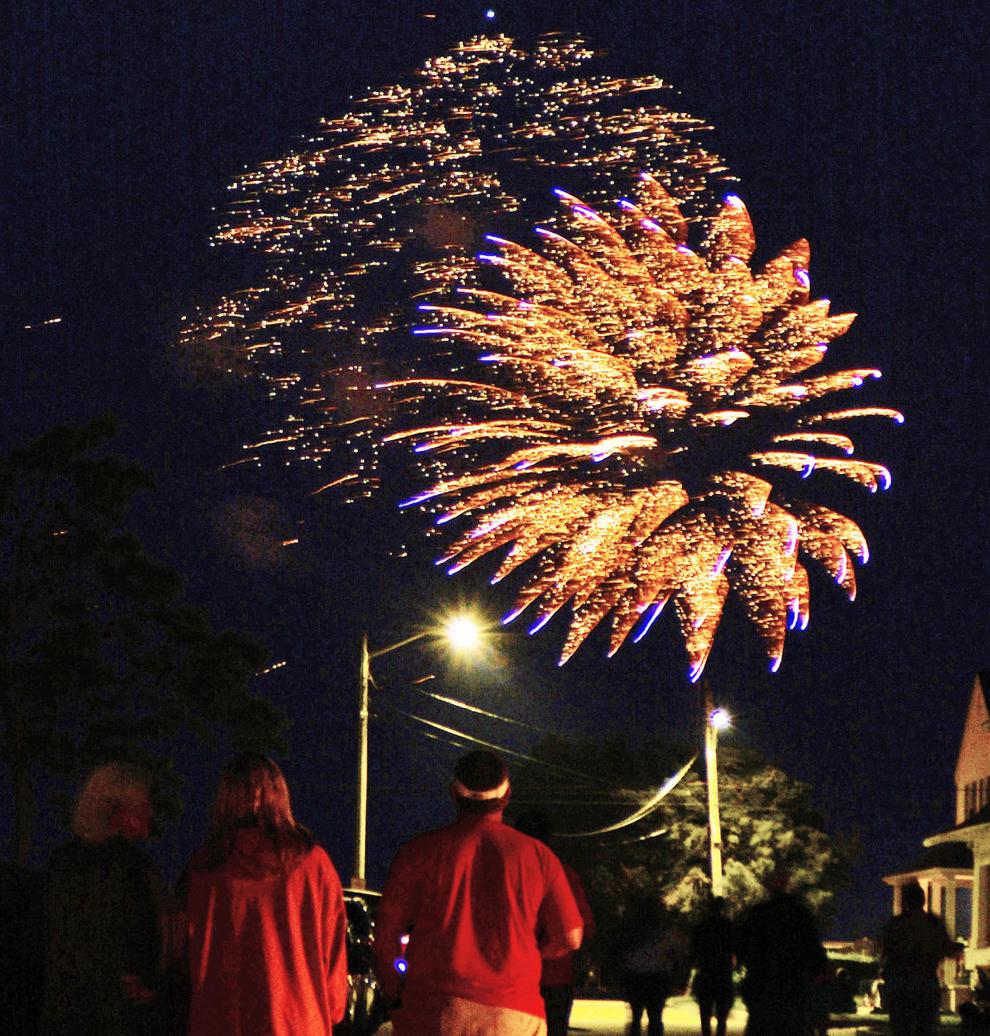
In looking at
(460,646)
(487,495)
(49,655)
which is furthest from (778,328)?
(49,655)

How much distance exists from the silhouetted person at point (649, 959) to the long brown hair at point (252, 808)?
10367mm

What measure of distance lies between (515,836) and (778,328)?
20.1 m

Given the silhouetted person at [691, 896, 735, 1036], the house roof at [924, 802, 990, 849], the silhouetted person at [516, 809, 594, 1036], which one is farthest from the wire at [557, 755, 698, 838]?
the silhouetted person at [516, 809, 594, 1036]

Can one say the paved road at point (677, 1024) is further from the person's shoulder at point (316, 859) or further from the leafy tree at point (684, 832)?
the person's shoulder at point (316, 859)

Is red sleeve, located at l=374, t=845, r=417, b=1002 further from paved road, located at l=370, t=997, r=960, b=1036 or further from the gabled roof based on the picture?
the gabled roof

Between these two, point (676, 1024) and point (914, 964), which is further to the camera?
point (676, 1024)

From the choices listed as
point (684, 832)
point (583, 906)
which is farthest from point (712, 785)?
point (583, 906)

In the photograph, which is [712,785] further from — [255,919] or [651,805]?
[255,919]

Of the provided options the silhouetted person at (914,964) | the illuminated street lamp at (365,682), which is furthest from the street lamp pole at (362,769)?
the silhouetted person at (914,964)

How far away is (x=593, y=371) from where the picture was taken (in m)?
26.1

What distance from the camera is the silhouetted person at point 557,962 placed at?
6.96m

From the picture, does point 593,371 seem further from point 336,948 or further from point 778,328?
point 336,948

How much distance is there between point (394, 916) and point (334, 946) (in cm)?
31

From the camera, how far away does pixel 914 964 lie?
15.6m
